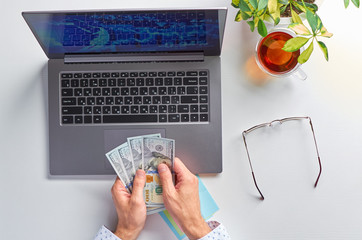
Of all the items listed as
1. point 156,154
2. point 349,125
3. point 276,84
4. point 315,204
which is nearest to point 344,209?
point 315,204

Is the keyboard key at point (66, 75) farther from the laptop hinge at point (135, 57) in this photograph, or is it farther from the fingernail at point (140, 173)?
the fingernail at point (140, 173)

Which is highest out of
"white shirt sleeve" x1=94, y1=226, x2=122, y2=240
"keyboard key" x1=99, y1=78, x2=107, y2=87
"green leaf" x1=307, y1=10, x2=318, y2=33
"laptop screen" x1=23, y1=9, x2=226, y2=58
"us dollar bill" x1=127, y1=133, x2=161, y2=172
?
"laptop screen" x1=23, y1=9, x2=226, y2=58

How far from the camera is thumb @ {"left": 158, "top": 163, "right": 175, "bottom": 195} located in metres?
0.85

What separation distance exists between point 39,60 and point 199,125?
1.61ft

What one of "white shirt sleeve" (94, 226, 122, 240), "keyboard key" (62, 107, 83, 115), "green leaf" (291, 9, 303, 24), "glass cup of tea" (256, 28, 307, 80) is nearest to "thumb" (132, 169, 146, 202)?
"white shirt sleeve" (94, 226, 122, 240)

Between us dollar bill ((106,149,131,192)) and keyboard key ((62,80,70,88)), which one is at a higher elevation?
keyboard key ((62,80,70,88))

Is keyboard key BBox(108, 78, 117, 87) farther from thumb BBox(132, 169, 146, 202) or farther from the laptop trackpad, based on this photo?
thumb BBox(132, 169, 146, 202)

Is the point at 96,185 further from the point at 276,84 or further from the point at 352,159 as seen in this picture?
the point at 352,159

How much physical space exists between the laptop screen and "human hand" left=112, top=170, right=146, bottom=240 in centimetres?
34

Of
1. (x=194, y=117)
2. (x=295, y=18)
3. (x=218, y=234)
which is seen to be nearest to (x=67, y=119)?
(x=194, y=117)

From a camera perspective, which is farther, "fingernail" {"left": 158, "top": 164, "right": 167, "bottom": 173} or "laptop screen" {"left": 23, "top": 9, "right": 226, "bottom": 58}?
"fingernail" {"left": 158, "top": 164, "right": 167, "bottom": 173}

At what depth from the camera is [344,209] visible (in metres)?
0.89

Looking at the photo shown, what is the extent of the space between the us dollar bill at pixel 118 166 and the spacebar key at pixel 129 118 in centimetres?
8

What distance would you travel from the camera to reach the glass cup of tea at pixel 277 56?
2.74ft
